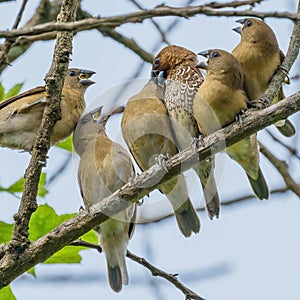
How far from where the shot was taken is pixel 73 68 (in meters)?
5.57

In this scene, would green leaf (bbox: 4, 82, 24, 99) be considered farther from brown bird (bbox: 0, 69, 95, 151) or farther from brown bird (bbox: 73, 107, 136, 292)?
brown bird (bbox: 73, 107, 136, 292)

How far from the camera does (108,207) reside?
13.3 ft

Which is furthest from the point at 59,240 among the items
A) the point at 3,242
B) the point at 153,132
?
the point at 153,132

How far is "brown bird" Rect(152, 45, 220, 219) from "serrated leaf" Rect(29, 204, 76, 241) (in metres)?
0.94

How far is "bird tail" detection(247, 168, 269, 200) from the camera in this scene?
5371 mm

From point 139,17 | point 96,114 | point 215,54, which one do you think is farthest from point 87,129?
point 139,17

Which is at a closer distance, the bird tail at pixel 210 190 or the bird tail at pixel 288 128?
the bird tail at pixel 210 190

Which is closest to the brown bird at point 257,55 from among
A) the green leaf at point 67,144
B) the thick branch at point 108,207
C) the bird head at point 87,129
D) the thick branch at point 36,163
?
the thick branch at point 108,207

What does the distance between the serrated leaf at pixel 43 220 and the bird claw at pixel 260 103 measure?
51.4 inches

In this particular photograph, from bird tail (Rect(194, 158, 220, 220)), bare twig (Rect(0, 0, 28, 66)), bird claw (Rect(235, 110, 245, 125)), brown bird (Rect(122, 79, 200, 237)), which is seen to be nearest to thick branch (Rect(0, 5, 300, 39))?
bird claw (Rect(235, 110, 245, 125))

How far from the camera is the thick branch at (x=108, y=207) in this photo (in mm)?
3949

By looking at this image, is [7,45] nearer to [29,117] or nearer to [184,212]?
[29,117]

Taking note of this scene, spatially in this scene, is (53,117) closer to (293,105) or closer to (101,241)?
(293,105)

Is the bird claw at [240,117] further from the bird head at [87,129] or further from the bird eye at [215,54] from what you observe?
the bird head at [87,129]
